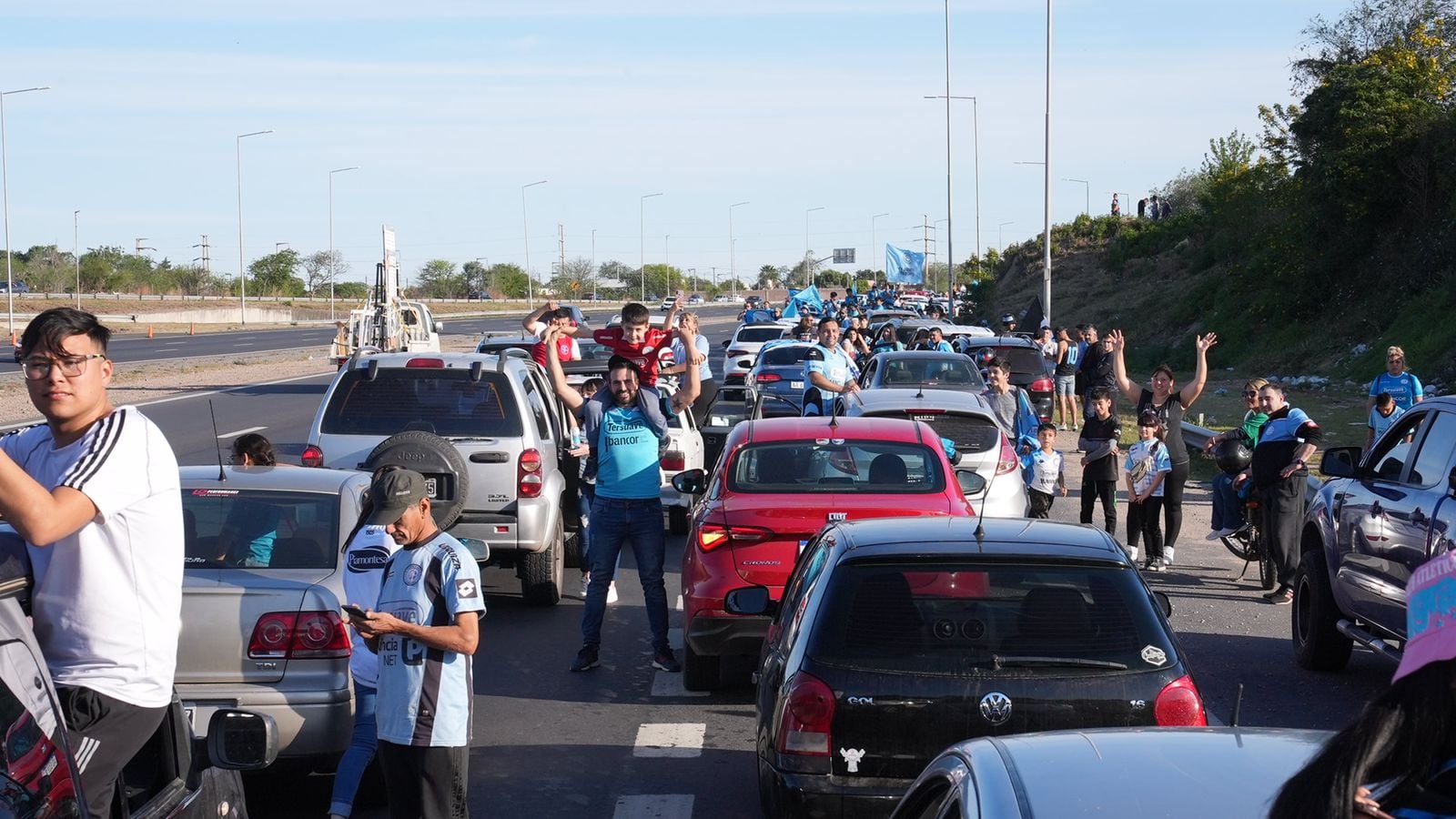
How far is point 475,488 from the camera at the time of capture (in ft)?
36.7

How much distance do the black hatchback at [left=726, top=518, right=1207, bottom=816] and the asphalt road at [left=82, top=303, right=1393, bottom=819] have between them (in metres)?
1.41

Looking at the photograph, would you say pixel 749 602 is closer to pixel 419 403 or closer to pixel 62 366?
pixel 62 366

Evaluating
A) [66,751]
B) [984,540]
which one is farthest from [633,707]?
[66,751]

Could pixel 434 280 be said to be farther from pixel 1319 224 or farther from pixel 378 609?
pixel 378 609

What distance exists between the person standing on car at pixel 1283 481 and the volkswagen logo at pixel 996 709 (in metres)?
7.21

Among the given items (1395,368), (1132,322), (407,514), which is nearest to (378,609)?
(407,514)

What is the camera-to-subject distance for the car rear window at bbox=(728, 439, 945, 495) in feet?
29.8

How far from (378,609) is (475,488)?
5797 millimetres

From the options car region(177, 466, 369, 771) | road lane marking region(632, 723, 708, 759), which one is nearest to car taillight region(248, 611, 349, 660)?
car region(177, 466, 369, 771)

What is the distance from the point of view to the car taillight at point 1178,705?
5.34m

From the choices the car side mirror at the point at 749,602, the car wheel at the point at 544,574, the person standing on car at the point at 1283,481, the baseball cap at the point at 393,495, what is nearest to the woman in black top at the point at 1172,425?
the person standing on car at the point at 1283,481

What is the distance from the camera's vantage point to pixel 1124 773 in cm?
298

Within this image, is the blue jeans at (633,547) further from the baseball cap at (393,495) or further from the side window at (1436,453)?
the side window at (1436,453)

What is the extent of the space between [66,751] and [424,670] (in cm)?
211
